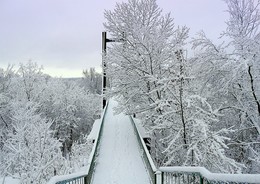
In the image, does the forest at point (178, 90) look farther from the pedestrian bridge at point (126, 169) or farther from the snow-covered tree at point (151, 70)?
the pedestrian bridge at point (126, 169)

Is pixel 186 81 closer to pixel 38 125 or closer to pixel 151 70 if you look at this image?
pixel 151 70

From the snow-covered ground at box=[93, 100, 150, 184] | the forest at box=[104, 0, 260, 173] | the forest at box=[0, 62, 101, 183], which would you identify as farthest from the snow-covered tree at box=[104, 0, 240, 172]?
the forest at box=[0, 62, 101, 183]

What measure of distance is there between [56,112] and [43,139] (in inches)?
1391

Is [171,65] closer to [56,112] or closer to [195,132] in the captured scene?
[195,132]

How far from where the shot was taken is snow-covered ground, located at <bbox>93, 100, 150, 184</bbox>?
13150 mm

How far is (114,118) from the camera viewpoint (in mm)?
28703

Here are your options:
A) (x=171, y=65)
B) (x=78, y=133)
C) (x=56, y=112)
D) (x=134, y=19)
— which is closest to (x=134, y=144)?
(x=171, y=65)

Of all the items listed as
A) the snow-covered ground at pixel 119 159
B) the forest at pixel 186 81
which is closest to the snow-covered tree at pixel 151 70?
the forest at pixel 186 81

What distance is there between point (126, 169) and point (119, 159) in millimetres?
1842

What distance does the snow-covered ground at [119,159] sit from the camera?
13150 millimetres

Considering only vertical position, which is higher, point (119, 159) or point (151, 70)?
point (151, 70)

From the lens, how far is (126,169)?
1451 cm

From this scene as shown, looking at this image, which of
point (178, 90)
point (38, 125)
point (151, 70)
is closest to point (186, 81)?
point (178, 90)

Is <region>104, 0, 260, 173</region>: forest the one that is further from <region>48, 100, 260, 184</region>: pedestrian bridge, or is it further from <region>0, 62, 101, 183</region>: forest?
<region>0, 62, 101, 183</region>: forest
